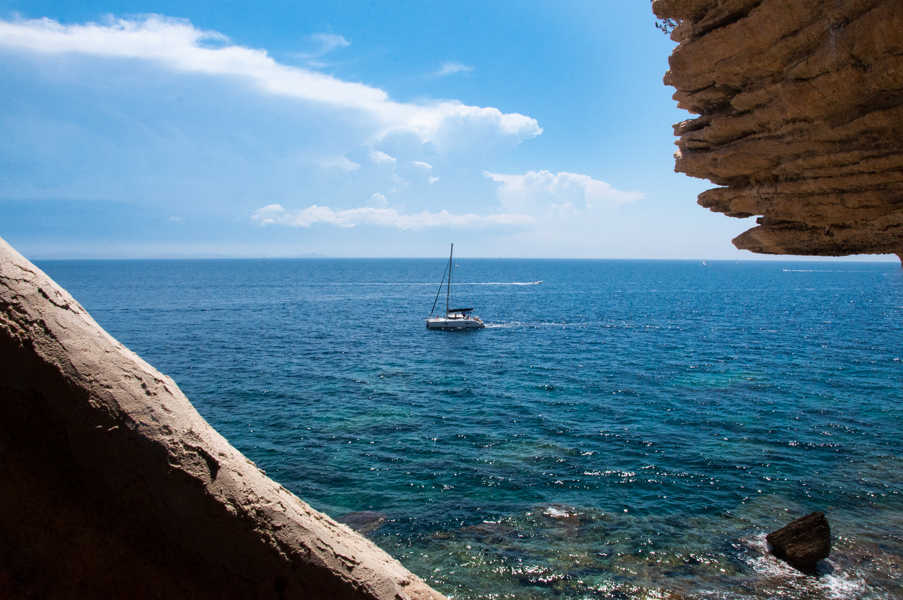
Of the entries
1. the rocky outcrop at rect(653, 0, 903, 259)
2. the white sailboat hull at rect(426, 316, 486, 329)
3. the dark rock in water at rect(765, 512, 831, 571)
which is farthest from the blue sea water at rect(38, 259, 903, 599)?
the rocky outcrop at rect(653, 0, 903, 259)

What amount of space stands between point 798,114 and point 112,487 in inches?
394

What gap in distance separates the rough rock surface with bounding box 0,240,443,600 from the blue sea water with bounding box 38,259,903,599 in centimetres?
1335

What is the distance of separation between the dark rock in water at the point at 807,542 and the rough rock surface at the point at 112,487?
61.9 feet

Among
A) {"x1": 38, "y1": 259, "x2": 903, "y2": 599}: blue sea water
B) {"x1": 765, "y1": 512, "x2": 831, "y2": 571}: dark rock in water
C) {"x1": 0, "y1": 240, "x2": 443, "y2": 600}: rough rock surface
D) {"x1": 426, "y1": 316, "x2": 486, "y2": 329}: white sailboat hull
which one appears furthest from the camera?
{"x1": 426, "y1": 316, "x2": 486, "y2": 329}: white sailboat hull

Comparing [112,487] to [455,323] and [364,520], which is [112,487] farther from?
[455,323]

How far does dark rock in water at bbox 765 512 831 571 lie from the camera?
692 inches

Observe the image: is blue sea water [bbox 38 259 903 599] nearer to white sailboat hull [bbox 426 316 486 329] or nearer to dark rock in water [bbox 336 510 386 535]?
dark rock in water [bbox 336 510 386 535]

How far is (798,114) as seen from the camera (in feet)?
25.2

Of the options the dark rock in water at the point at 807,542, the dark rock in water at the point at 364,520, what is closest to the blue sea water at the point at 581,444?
the dark rock in water at the point at 364,520

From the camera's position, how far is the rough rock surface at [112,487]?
443cm

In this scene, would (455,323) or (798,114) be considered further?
(455,323)

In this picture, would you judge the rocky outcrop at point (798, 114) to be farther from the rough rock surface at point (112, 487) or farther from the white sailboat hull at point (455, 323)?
the white sailboat hull at point (455, 323)

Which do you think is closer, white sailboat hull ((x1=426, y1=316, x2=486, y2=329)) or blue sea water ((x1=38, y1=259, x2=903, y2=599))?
blue sea water ((x1=38, y1=259, x2=903, y2=599))

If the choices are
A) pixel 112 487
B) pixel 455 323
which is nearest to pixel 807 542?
pixel 112 487
